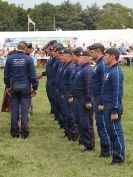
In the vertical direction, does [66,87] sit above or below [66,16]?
below

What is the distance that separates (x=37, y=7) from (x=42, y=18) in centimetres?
315

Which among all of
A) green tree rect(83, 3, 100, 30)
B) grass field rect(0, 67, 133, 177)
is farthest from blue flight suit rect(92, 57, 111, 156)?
green tree rect(83, 3, 100, 30)

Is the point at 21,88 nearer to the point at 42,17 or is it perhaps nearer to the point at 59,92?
the point at 59,92

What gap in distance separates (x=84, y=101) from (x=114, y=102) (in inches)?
56.8

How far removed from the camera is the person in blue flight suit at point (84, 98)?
1022 centimetres

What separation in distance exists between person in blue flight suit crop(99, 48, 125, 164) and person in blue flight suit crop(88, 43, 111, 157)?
45cm

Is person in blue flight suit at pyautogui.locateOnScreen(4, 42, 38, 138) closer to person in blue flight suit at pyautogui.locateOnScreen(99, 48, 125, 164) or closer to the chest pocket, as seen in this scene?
the chest pocket

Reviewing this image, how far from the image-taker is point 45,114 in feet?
52.6

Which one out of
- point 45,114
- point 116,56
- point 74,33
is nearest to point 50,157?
point 116,56

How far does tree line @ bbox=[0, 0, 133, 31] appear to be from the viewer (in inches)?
3440

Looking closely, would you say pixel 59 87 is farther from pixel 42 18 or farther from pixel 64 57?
pixel 42 18

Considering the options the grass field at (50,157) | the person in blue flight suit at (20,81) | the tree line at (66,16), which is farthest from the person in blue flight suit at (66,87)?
the tree line at (66,16)

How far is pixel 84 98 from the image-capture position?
10250 millimetres

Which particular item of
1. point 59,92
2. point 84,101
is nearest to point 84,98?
point 84,101
